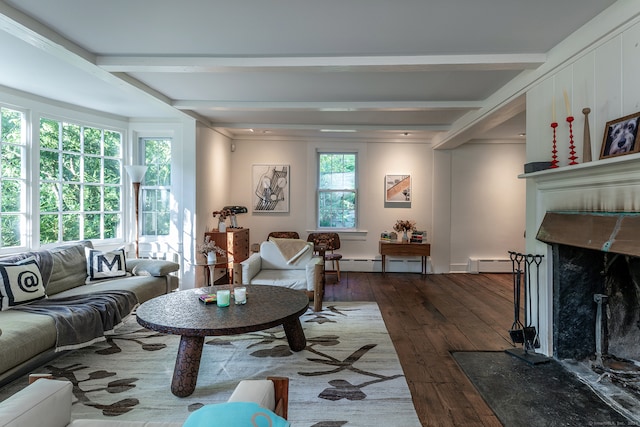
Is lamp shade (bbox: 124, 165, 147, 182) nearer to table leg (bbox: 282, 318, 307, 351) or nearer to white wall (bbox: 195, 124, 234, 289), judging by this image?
white wall (bbox: 195, 124, 234, 289)

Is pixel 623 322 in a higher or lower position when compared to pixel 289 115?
lower

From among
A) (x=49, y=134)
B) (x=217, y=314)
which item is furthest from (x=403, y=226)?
(x=49, y=134)

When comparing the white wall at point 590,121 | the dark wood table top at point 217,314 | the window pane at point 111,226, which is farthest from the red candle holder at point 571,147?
the window pane at point 111,226

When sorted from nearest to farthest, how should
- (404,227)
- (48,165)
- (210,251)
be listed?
(48,165), (210,251), (404,227)

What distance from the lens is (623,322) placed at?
252cm

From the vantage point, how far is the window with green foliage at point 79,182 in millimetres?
3971

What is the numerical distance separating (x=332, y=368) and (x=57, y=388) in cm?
171

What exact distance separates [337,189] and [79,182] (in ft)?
12.9

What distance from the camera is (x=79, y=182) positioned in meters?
4.32

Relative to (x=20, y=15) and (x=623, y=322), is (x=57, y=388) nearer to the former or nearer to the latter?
(x=20, y=15)

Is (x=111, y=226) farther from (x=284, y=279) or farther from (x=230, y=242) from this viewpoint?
(x=284, y=279)

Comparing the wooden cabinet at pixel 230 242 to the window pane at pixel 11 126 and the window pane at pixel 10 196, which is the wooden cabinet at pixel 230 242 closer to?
the window pane at pixel 10 196

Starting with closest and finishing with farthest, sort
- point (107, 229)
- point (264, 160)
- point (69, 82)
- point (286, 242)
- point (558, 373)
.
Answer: point (558, 373) → point (69, 82) → point (286, 242) → point (107, 229) → point (264, 160)

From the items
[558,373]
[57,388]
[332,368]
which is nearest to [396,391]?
[332,368]
